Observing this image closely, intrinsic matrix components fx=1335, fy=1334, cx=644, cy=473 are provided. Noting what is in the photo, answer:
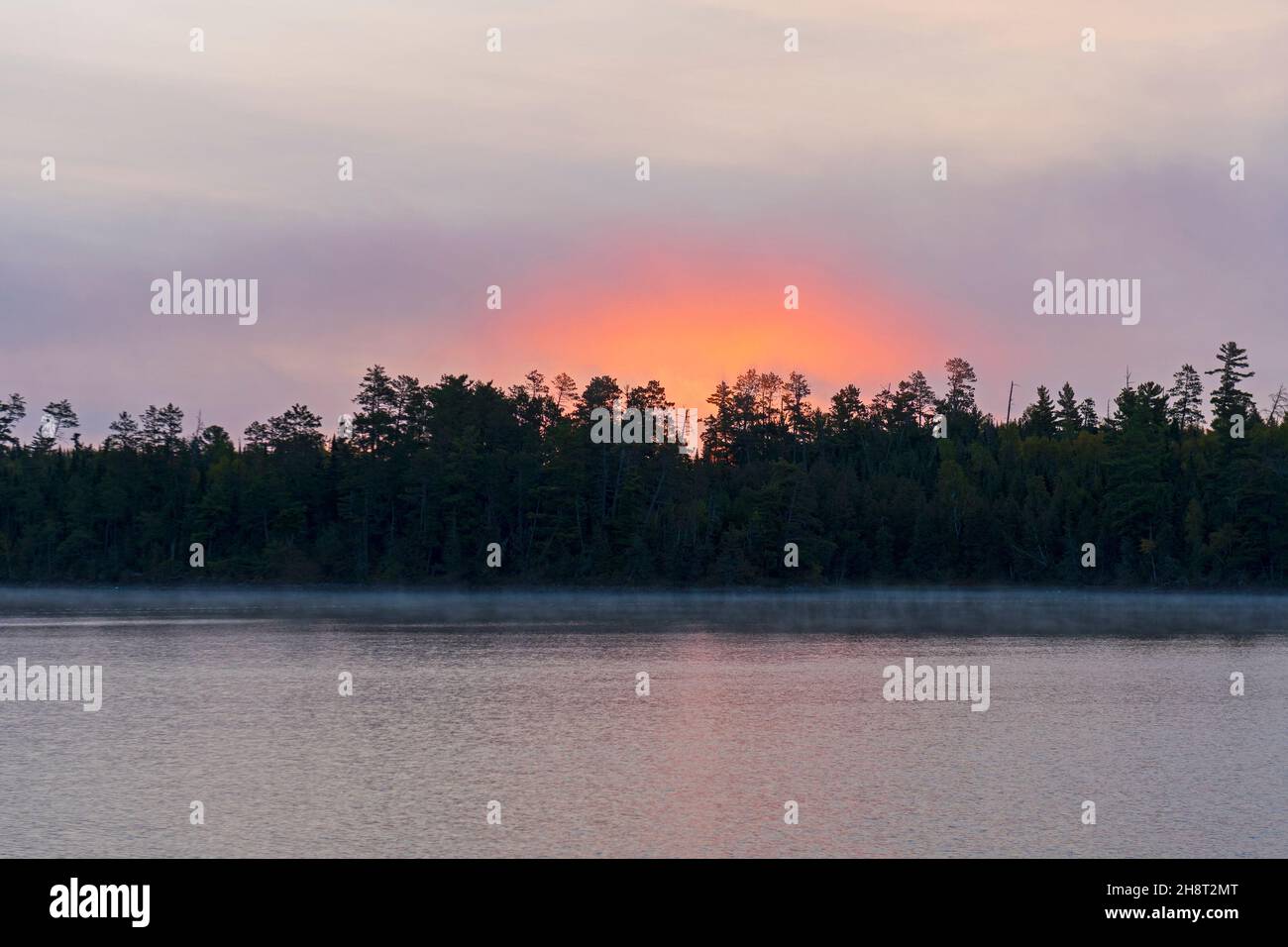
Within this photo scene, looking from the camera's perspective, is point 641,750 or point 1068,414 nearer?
point 641,750

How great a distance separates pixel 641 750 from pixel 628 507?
11932cm

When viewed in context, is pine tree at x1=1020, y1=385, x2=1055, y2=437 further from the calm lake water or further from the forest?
the calm lake water

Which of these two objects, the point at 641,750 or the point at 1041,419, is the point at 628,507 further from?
the point at 641,750

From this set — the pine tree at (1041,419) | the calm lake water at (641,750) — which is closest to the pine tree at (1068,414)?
the pine tree at (1041,419)

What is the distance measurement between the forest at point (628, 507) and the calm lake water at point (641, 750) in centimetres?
7332

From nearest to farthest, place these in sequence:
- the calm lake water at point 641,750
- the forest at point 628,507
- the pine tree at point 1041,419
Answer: the calm lake water at point 641,750 → the forest at point 628,507 → the pine tree at point 1041,419

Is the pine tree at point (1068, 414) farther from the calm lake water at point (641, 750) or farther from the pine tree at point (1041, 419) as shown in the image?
the calm lake water at point (641, 750)

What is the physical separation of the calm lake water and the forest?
73.3 meters

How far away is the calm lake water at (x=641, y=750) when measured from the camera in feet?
89.7

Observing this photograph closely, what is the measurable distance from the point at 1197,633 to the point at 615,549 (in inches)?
3184

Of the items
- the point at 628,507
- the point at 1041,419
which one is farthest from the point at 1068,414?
the point at 628,507

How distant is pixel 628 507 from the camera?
6176 inches
